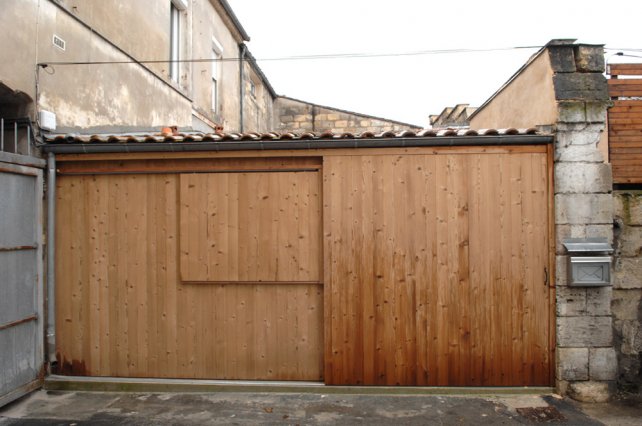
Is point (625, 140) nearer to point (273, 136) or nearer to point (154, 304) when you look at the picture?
point (273, 136)

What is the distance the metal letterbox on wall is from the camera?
4898mm

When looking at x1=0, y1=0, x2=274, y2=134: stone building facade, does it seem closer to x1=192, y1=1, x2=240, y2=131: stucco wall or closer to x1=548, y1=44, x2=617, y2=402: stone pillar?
x1=192, y1=1, x2=240, y2=131: stucco wall

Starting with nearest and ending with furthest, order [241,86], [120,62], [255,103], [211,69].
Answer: [120,62] < [211,69] < [241,86] < [255,103]

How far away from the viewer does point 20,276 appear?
501cm

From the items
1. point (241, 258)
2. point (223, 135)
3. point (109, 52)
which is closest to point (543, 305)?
point (241, 258)

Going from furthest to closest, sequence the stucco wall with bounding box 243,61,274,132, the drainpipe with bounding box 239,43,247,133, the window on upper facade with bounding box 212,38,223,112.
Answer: the stucco wall with bounding box 243,61,274,132, the drainpipe with bounding box 239,43,247,133, the window on upper facade with bounding box 212,38,223,112

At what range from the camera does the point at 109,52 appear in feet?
22.4

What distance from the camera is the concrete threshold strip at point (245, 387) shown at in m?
5.12

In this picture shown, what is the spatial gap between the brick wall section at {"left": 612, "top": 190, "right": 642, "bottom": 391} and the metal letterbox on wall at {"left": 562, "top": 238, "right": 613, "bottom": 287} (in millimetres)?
329

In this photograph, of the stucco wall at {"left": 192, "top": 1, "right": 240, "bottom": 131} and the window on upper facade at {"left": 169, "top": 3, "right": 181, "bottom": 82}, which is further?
the stucco wall at {"left": 192, "top": 1, "right": 240, "bottom": 131}

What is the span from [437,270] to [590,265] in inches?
61.6

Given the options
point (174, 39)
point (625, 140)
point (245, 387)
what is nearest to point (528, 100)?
point (625, 140)

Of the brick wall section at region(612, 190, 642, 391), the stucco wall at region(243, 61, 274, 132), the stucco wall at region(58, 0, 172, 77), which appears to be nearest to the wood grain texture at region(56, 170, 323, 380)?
the stucco wall at region(58, 0, 172, 77)

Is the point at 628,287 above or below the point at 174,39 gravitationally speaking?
below
